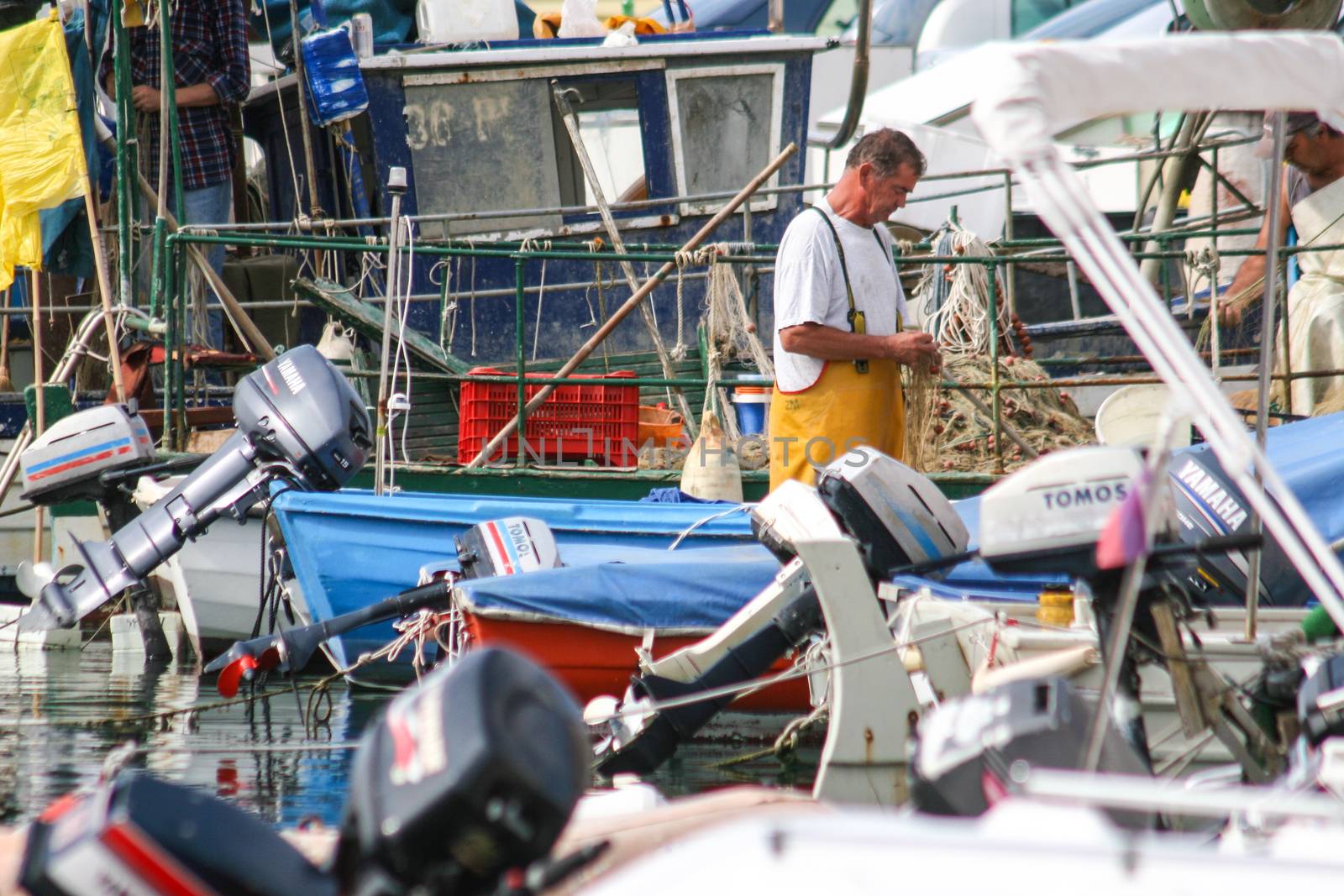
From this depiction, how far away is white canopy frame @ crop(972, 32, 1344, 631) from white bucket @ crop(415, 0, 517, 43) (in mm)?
8647

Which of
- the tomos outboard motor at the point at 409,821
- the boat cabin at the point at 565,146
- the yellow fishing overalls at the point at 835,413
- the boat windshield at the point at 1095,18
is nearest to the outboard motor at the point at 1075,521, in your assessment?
the tomos outboard motor at the point at 409,821

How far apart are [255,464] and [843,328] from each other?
103 inches

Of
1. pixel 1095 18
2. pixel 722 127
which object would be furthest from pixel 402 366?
pixel 1095 18

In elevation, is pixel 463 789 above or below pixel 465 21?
below

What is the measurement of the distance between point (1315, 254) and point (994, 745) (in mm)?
5226

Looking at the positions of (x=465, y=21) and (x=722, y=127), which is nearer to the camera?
(x=722, y=127)

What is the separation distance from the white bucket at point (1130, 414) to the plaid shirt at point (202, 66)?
6458 millimetres

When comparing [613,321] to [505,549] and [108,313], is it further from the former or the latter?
[108,313]

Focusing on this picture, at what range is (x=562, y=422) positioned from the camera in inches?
325

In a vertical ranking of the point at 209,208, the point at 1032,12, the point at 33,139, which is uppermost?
the point at 1032,12

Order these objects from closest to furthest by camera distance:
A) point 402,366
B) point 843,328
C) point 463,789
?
point 463,789
point 843,328
point 402,366

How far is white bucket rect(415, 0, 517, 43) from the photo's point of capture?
1128 cm

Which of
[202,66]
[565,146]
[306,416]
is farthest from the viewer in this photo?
[565,146]

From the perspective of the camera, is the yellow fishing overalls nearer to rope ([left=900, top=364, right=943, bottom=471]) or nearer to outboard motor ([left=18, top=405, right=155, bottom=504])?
rope ([left=900, top=364, right=943, bottom=471])
